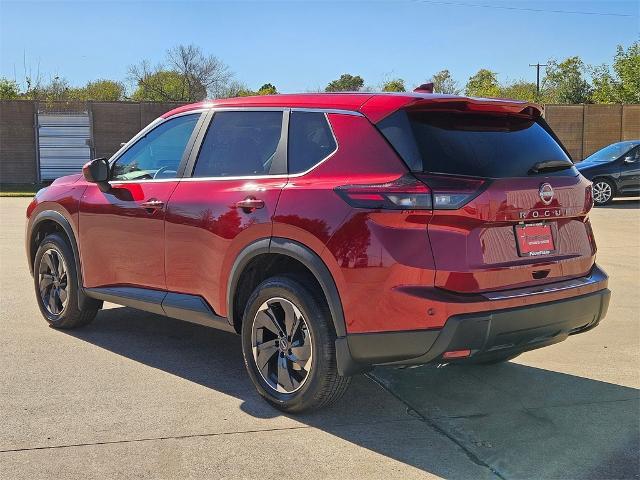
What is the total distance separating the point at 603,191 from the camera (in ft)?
57.1

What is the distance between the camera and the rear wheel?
680 inches

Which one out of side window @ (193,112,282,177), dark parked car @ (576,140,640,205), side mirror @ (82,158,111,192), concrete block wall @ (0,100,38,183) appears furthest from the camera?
concrete block wall @ (0,100,38,183)

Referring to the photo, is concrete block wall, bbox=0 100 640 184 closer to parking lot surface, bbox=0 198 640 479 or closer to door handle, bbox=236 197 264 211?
parking lot surface, bbox=0 198 640 479

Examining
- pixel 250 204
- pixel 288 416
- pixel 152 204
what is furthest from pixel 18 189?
pixel 288 416

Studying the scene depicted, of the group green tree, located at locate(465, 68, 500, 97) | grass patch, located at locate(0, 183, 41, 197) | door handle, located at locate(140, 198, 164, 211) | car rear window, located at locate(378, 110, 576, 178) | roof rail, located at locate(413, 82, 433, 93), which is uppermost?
green tree, located at locate(465, 68, 500, 97)

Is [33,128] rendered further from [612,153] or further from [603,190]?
[612,153]

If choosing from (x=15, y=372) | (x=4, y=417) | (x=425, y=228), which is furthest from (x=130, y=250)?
(x=425, y=228)

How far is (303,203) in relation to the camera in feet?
12.7

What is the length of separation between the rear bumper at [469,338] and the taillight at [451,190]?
0.57m

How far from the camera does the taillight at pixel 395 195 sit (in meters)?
3.48

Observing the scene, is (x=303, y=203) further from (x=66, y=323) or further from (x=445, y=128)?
(x=66, y=323)

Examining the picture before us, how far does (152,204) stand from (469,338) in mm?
2512

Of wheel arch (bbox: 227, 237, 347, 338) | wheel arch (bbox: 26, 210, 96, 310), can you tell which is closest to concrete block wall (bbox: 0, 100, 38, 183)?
wheel arch (bbox: 26, 210, 96, 310)

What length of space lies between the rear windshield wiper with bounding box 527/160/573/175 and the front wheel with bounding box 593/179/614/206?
46.8 feet
